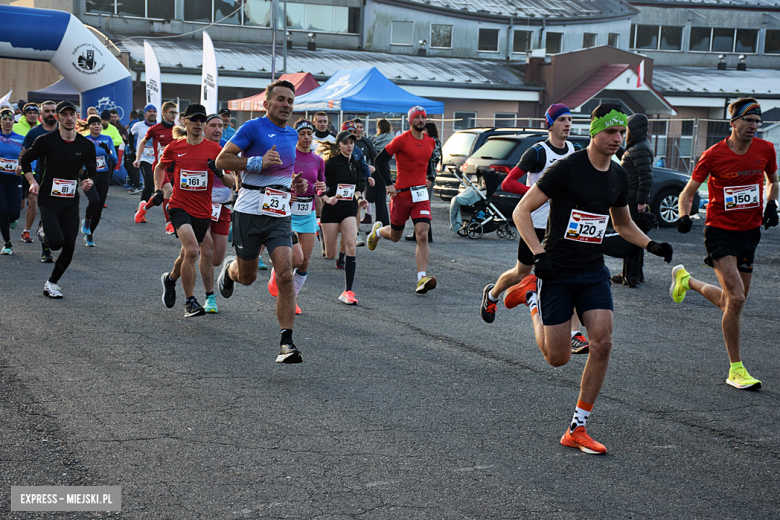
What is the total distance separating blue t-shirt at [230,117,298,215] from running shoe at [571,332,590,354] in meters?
2.64

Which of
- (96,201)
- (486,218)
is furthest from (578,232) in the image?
(486,218)

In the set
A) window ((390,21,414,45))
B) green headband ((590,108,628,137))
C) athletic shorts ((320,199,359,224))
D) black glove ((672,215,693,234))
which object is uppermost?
window ((390,21,414,45))

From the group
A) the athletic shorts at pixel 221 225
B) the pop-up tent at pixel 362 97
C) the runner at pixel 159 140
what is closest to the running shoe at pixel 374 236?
the athletic shorts at pixel 221 225

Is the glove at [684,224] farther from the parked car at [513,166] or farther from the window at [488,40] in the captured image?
the window at [488,40]

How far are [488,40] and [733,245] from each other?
39718mm

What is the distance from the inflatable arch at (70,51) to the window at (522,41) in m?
25.8

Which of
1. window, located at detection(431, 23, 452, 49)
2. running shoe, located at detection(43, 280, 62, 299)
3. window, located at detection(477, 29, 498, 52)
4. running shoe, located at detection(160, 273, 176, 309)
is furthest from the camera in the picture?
window, located at detection(477, 29, 498, 52)

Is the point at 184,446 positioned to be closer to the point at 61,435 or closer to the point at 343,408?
the point at 61,435

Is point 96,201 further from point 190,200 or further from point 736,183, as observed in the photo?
point 736,183

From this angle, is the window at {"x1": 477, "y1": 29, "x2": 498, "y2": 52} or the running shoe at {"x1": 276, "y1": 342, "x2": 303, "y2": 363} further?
the window at {"x1": 477, "y1": 29, "x2": 498, "y2": 52}

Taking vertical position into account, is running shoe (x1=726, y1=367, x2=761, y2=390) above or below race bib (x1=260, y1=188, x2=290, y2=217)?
below

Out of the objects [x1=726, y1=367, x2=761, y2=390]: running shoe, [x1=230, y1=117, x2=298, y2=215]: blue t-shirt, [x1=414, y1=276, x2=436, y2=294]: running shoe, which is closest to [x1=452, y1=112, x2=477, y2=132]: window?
[x1=414, y1=276, x2=436, y2=294]: running shoe

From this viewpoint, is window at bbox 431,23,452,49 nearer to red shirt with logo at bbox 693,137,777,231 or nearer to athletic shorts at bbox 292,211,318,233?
athletic shorts at bbox 292,211,318,233

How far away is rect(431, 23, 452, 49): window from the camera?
43.1 m
